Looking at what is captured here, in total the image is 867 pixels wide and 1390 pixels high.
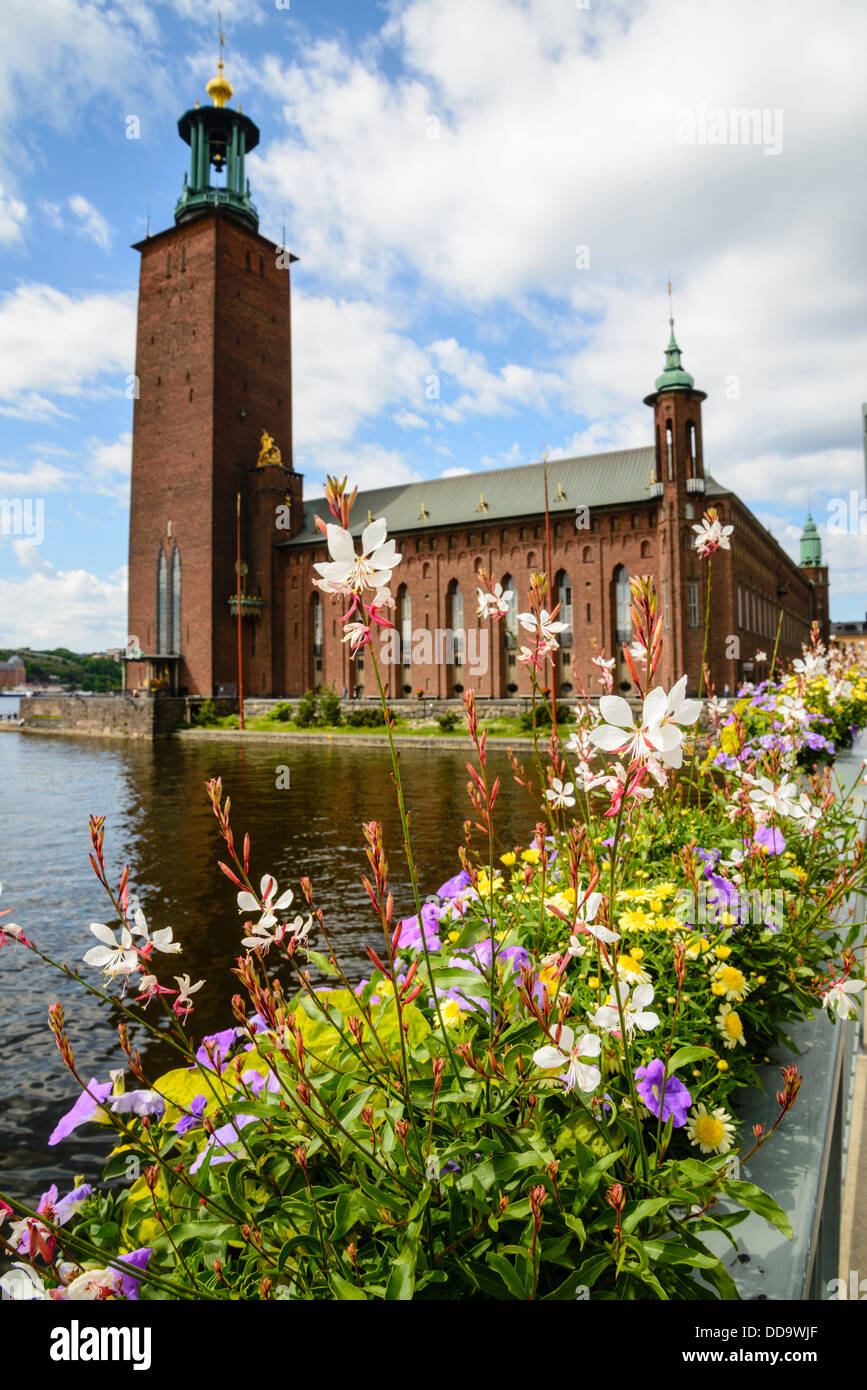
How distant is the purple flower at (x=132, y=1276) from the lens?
128cm

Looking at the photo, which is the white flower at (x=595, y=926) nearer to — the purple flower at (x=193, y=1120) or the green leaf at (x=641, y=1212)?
the green leaf at (x=641, y=1212)

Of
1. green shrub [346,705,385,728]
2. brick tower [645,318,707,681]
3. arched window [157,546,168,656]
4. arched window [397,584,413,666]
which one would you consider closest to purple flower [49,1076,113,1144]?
green shrub [346,705,385,728]

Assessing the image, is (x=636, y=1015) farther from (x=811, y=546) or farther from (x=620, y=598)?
(x=811, y=546)

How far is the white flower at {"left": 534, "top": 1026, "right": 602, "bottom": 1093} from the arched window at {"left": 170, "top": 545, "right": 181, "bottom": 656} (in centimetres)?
5421

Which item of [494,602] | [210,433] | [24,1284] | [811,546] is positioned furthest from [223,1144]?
[811,546]

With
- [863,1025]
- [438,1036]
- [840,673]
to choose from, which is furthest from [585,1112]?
[840,673]

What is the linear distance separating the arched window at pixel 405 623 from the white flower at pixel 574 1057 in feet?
164

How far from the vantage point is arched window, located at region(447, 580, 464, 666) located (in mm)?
49938

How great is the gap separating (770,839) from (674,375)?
43233 mm

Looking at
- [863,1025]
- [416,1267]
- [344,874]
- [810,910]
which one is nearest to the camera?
[416,1267]

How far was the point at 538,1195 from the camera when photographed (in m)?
1.02
